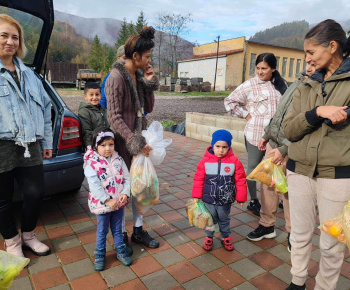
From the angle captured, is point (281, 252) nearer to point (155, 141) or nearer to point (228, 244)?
point (228, 244)

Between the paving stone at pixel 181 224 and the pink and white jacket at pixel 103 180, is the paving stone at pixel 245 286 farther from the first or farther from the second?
the pink and white jacket at pixel 103 180

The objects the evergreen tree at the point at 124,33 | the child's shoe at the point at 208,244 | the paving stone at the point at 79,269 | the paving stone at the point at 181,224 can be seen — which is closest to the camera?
the paving stone at the point at 79,269

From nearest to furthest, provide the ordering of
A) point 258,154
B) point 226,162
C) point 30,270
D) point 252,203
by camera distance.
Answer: point 30,270 → point 226,162 → point 258,154 → point 252,203

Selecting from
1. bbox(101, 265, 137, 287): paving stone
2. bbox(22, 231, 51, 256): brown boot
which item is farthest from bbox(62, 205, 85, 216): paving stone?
bbox(101, 265, 137, 287): paving stone

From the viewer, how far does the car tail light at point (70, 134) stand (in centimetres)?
312

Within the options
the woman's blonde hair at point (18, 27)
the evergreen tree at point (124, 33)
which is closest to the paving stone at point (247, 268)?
the woman's blonde hair at point (18, 27)

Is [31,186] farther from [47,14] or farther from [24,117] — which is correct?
[47,14]

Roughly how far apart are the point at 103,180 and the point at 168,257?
96 cm

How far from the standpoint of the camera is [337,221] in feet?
5.50

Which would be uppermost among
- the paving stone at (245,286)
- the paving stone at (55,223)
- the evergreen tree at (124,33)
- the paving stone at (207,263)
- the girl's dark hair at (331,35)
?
the evergreen tree at (124,33)

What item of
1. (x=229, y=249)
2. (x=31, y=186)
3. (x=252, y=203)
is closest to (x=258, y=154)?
(x=252, y=203)

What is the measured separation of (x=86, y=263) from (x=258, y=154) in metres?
2.12

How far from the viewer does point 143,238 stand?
111 inches

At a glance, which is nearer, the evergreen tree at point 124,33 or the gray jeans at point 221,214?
the gray jeans at point 221,214
